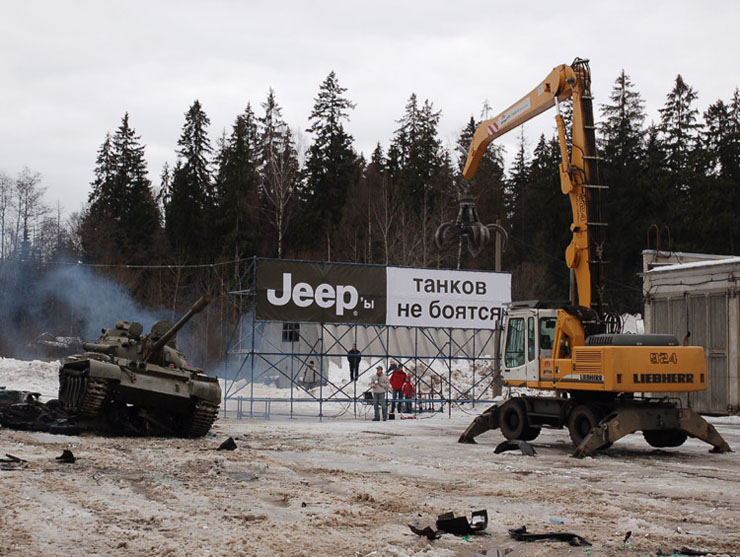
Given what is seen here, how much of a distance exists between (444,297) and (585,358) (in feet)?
33.5

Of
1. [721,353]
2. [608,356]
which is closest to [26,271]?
[721,353]

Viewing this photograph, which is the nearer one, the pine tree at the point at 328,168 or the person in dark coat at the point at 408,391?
the person in dark coat at the point at 408,391

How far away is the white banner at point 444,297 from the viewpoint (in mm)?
24203

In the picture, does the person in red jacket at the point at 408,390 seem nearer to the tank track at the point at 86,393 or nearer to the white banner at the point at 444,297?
the white banner at the point at 444,297

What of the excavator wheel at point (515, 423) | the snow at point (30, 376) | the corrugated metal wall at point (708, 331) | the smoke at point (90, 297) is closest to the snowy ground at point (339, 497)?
the excavator wheel at point (515, 423)

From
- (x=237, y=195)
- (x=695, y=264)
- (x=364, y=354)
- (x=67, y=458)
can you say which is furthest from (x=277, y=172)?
(x=67, y=458)

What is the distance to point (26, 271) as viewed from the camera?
150 ft

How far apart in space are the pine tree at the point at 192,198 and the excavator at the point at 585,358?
A: 39068 millimetres

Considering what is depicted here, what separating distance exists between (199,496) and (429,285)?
1579cm

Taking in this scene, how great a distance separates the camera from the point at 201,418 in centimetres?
1678

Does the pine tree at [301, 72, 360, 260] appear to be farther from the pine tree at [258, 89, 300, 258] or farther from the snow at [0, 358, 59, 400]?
the snow at [0, 358, 59, 400]

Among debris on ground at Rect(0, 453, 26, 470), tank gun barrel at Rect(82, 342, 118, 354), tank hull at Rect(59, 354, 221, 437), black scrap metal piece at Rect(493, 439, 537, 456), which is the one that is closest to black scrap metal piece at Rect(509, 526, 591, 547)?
debris on ground at Rect(0, 453, 26, 470)

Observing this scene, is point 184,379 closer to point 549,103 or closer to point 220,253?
point 549,103

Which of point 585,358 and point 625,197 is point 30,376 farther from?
point 625,197
